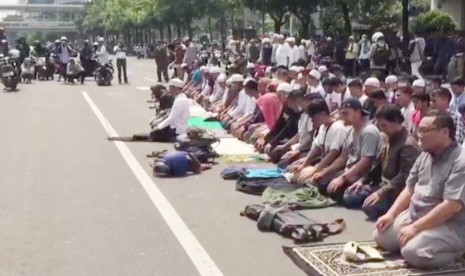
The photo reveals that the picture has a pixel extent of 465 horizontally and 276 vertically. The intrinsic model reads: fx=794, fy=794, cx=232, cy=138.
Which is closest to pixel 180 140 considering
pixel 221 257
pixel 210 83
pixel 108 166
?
pixel 108 166

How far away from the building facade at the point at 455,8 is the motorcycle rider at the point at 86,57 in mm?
16228

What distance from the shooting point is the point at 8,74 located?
26.4 meters

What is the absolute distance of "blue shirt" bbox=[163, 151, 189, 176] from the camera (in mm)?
10580

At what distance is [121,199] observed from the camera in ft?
30.0

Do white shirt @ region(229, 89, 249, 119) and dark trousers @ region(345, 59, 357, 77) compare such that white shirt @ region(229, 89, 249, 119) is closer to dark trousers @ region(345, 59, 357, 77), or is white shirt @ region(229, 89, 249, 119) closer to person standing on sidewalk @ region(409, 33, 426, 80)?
person standing on sidewalk @ region(409, 33, 426, 80)

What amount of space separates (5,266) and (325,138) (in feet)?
14.2

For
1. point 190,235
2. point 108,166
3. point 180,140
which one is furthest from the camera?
point 180,140

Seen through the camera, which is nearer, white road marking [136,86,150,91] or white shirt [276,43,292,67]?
white shirt [276,43,292,67]

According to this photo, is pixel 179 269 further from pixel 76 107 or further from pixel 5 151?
pixel 76 107

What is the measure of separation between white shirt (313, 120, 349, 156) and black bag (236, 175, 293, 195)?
626 mm

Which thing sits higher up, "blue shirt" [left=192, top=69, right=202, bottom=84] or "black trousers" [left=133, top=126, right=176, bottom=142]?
"blue shirt" [left=192, top=69, right=202, bottom=84]

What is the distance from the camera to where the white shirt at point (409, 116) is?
952cm

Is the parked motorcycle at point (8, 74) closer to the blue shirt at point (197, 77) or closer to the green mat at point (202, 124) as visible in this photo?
the blue shirt at point (197, 77)

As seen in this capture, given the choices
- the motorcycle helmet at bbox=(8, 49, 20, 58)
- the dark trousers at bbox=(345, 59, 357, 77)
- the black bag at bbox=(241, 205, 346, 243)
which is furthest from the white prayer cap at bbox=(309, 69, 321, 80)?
the motorcycle helmet at bbox=(8, 49, 20, 58)
